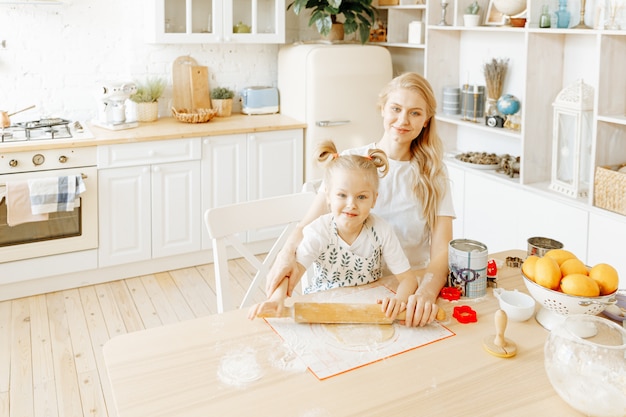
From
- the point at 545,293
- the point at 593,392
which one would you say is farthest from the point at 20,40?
the point at 593,392

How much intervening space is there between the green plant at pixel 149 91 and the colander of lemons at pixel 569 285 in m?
3.17

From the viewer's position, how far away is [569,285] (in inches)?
56.2

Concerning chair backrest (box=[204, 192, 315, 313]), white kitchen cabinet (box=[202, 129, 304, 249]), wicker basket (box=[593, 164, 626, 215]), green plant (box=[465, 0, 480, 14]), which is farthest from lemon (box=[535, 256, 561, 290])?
white kitchen cabinet (box=[202, 129, 304, 249])

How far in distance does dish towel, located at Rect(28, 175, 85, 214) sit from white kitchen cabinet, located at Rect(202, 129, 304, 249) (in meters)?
0.79

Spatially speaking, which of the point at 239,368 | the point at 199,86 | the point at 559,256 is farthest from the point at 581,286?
the point at 199,86

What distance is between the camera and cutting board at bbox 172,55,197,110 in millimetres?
4355

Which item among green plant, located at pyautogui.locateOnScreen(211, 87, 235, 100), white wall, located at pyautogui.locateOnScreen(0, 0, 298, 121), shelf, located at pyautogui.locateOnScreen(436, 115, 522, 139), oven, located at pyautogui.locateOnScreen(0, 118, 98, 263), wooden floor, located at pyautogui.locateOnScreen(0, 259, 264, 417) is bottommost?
wooden floor, located at pyautogui.locateOnScreen(0, 259, 264, 417)

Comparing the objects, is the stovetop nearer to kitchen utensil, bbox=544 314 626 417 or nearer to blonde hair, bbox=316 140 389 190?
blonde hair, bbox=316 140 389 190

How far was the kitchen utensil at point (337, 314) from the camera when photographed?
1.52 m

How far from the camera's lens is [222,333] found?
4.90 ft

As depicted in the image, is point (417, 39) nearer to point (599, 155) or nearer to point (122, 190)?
point (599, 155)

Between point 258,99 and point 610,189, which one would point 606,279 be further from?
point 258,99

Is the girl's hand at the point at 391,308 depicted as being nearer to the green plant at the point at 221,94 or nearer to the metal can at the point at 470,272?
the metal can at the point at 470,272

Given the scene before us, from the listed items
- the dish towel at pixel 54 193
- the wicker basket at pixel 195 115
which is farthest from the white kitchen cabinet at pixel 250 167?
the dish towel at pixel 54 193
